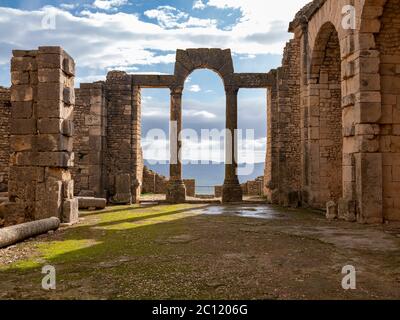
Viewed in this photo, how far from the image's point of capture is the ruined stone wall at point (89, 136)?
45.7 ft

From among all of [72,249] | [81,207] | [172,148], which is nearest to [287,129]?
[172,148]

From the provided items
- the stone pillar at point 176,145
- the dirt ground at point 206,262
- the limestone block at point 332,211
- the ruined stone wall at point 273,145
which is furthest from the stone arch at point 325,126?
the stone pillar at point 176,145

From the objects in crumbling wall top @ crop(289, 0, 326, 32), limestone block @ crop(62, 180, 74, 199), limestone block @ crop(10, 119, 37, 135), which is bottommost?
limestone block @ crop(62, 180, 74, 199)

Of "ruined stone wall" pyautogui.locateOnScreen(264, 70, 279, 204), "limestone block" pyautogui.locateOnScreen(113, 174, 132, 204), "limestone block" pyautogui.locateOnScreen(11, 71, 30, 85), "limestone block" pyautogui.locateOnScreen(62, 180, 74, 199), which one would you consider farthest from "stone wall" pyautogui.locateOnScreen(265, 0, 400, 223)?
"limestone block" pyautogui.locateOnScreen(11, 71, 30, 85)

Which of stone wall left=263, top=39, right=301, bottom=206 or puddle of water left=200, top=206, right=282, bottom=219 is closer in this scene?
puddle of water left=200, top=206, right=282, bottom=219

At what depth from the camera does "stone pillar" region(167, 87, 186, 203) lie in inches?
589

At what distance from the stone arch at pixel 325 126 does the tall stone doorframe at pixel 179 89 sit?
115 inches

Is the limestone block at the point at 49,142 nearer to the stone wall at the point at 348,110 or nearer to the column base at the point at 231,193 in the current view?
the stone wall at the point at 348,110

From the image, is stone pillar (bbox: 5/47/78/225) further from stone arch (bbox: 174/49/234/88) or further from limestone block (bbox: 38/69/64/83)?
stone arch (bbox: 174/49/234/88)

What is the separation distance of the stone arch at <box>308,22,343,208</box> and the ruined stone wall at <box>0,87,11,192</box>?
37.6 ft

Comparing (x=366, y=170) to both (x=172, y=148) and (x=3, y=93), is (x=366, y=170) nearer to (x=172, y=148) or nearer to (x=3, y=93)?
(x=172, y=148)

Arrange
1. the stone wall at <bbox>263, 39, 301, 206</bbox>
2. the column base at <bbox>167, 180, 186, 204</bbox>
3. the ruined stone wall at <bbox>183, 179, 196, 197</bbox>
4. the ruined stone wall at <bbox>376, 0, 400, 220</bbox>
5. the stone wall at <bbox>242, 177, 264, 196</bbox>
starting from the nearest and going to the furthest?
1. the ruined stone wall at <bbox>376, 0, 400, 220</bbox>
2. the stone wall at <bbox>263, 39, 301, 206</bbox>
3. the column base at <bbox>167, 180, 186, 204</bbox>
4. the stone wall at <bbox>242, 177, 264, 196</bbox>
5. the ruined stone wall at <bbox>183, 179, 196, 197</bbox>
